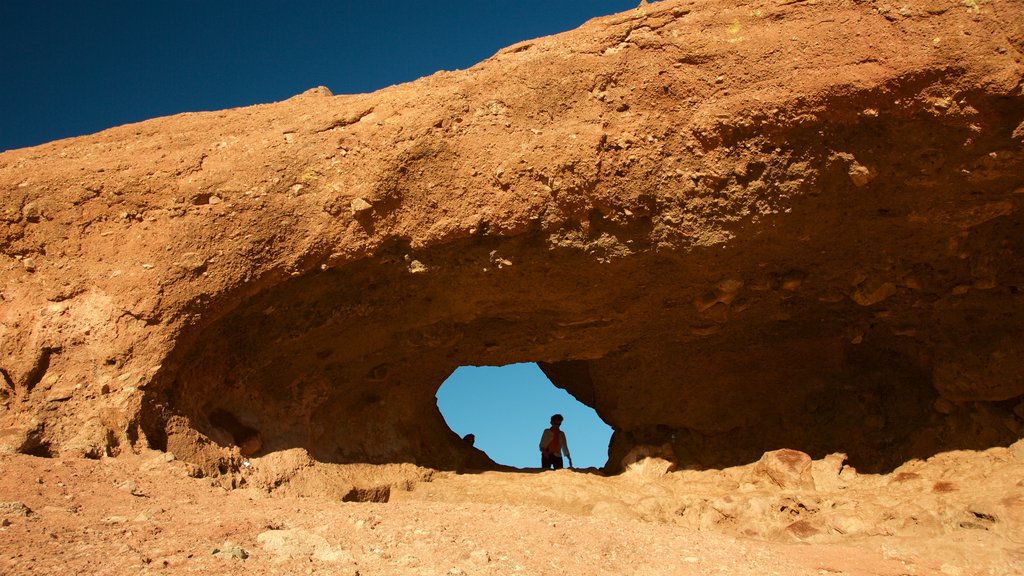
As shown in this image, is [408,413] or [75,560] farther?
[408,413]

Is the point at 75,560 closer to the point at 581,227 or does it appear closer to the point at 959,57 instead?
the point at 581,227

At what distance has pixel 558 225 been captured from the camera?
425 centimetres

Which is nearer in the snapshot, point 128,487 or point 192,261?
point 128,487

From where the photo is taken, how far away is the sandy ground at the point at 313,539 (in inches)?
105

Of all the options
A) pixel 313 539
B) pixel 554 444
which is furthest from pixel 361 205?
pixel 554 444

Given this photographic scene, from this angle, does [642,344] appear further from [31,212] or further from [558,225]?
[31,212]

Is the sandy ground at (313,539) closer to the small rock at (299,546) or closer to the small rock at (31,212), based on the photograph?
the small rock at (299,546)

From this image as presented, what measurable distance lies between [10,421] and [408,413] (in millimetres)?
2419

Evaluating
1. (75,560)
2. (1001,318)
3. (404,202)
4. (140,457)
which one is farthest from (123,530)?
(1001,318)

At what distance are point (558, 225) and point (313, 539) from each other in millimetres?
2006

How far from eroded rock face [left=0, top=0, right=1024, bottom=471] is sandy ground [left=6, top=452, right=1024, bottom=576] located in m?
0.55

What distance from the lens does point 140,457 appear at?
3861mm

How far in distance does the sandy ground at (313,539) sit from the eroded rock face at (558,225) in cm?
55

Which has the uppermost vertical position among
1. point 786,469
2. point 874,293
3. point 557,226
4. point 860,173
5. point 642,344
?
point 860,173
